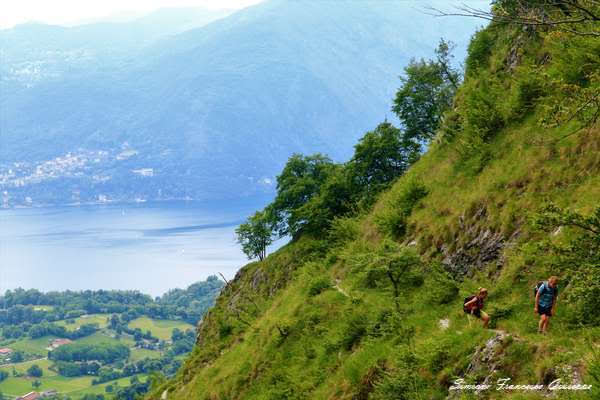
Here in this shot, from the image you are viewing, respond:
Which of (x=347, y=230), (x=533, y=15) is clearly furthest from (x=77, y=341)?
(x=533, y=15)

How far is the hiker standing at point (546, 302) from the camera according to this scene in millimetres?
12898

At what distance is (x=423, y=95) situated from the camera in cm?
4497

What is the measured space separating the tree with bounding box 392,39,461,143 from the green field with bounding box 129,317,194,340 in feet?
502

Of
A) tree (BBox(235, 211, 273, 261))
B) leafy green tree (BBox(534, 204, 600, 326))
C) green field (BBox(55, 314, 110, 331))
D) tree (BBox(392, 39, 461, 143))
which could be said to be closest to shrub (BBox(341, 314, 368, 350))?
leafy green tree (BBox(534, 204, 600, 326))

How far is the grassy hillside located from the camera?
1266 cm

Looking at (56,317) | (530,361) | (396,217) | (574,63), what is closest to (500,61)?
→ (574,63)

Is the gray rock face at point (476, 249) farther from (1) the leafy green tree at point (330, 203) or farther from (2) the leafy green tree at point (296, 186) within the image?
(2) the leafy green tree at point (296, 186)

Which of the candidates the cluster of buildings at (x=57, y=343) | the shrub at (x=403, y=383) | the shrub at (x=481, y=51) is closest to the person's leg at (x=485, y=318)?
the shrub at (x=403, y=383)

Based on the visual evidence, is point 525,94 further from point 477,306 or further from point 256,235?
point 256,235

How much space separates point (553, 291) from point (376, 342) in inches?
258

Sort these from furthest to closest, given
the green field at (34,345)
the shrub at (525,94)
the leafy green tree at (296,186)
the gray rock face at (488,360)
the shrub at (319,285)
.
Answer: the green field at (34,345) → the leafy green tree at (296,186) → the shrub at (319,285) → the shrub at (525,94) → the gray rock face at (488,360)

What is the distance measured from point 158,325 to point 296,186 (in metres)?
154

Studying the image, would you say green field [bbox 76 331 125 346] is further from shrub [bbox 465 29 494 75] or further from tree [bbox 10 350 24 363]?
shrub [bbox 465 29 494 75]

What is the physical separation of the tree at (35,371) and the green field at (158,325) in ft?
139
